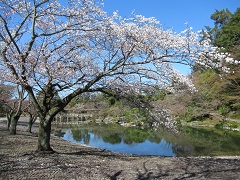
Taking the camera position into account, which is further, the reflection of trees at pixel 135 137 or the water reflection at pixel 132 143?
the reflection of trees at pixel 135 137

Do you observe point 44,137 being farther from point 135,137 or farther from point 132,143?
point 135,137

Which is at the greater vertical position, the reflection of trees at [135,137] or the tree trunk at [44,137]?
the tree trunk at [44,137]

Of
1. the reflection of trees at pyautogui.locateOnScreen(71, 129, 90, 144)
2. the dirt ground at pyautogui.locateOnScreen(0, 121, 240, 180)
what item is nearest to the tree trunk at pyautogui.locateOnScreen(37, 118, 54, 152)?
the dirt ground at pyautogui.locateOnScreen(0, 121, 240, 180)

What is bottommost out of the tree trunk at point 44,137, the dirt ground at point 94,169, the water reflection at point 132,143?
the water reflection at point 132,143

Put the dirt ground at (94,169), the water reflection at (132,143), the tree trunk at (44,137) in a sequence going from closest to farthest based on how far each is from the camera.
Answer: the dirt ground at (94,169)
the tree trunk at (44,137)
the water reflection at (132,143)

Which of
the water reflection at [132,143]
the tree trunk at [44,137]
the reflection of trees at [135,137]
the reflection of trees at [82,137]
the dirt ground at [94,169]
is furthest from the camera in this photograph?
the reflection of trees at [82,137]

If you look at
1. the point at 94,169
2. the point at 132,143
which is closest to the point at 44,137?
the point at 94,169

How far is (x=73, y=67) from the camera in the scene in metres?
5.90

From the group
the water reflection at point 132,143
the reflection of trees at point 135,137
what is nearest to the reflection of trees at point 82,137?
the water reflection at point 132,143

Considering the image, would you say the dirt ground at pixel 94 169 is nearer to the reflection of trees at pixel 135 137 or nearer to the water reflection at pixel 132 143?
the water reflection at pixel 132 143

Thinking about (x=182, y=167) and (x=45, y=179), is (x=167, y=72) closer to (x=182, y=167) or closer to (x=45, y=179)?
(x=182, y=167)

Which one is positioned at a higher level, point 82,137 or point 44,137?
point 44,137

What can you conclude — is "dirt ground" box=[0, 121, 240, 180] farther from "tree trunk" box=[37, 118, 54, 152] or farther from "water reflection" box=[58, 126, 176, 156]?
"water reflection" box=[58, 126, 176, 156]

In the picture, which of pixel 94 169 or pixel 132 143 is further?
pixel 132 143
